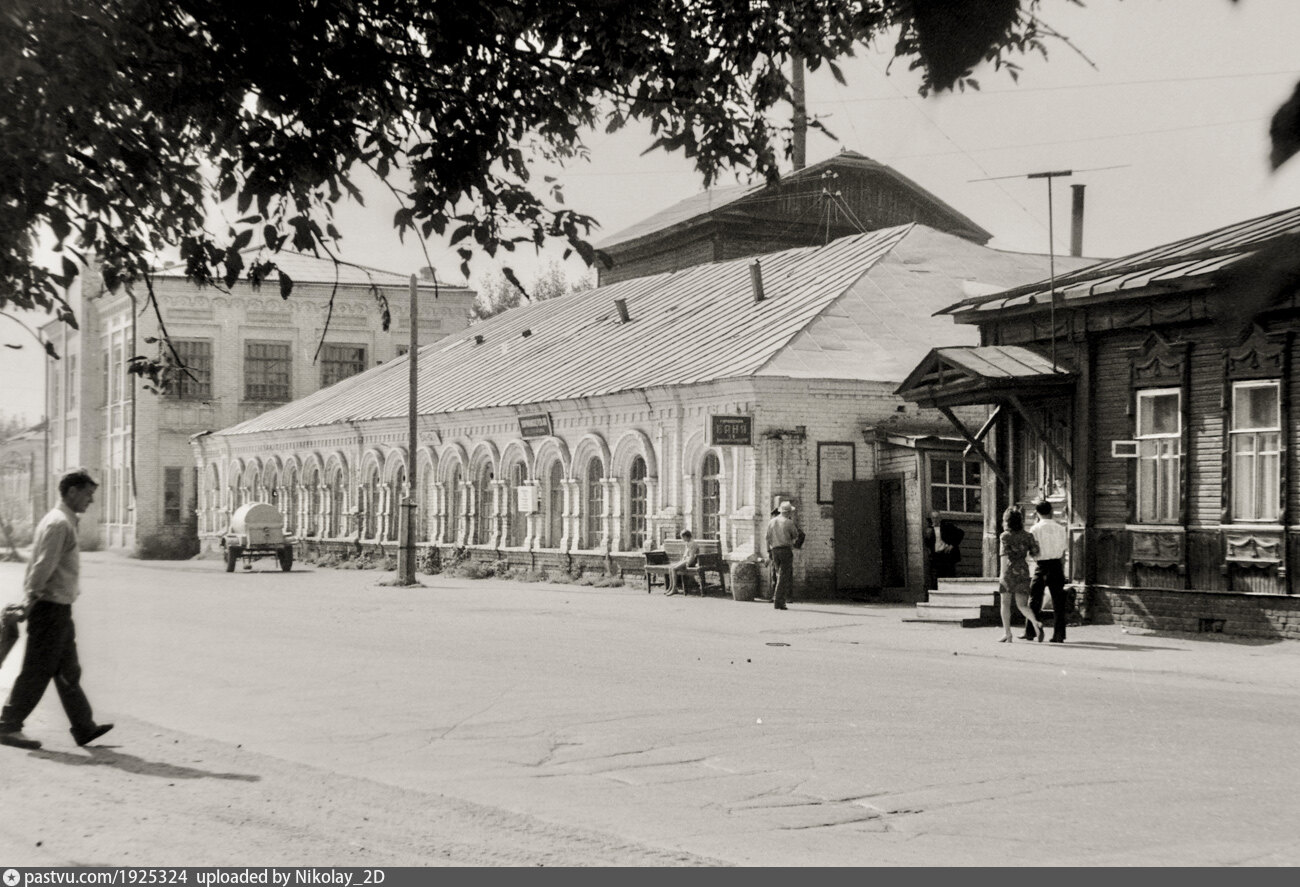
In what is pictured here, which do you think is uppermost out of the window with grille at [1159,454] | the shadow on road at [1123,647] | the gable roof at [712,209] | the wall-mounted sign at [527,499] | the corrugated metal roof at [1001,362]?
the gable roof at [712,209]

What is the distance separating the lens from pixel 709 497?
29.3 m

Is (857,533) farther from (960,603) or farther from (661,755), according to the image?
(661,755)

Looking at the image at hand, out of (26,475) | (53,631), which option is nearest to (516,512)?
(53,631)

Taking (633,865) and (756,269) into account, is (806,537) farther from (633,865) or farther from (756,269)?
(633,865)

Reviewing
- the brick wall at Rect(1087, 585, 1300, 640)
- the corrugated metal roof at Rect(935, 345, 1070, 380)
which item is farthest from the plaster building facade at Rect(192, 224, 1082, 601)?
the brick wall at Rect(1087, 585, 1300, 640)

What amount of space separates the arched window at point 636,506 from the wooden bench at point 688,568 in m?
1.94

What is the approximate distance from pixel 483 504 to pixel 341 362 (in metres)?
22.9

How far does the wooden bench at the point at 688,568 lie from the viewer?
28094 mm

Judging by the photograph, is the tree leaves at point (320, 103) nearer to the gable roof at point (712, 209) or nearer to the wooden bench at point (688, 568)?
the wooden bench at point (688, 568)

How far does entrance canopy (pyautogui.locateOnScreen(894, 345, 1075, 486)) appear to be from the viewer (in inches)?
797

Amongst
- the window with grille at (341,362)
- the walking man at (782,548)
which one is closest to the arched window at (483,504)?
the walking man at (782,548)

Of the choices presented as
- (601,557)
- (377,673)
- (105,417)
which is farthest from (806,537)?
(105,417)

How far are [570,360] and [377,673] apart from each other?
23246mm

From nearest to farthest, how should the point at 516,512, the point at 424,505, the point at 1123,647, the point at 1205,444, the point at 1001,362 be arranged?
the point at 1123,647 < the point at 1205,444 < the point at 1001,362 < the point at 516,512 < the point at 424,505
